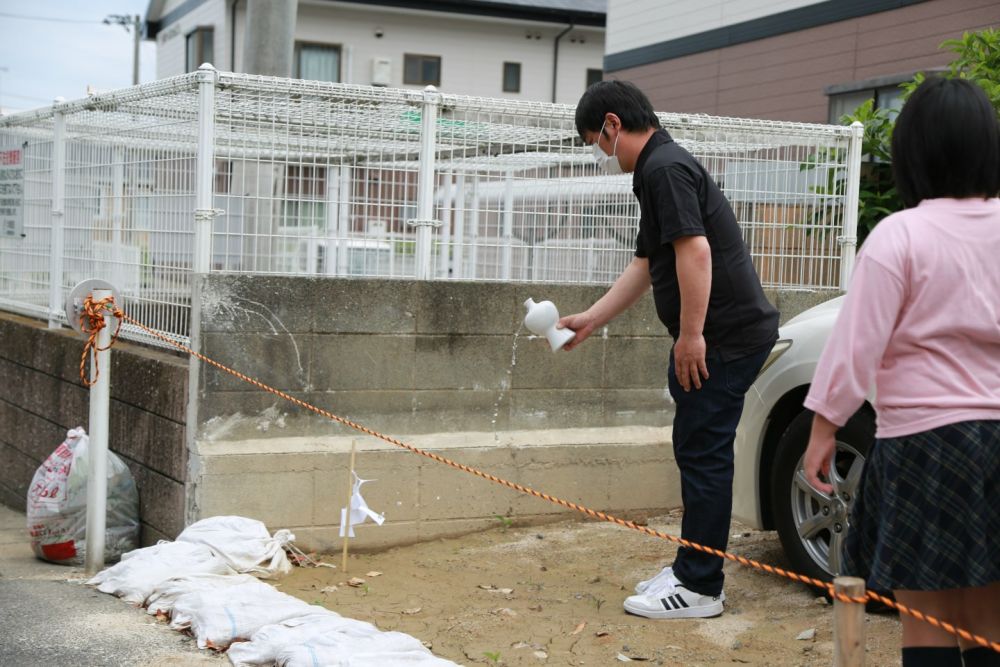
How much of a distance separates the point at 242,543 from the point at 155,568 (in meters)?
0.37

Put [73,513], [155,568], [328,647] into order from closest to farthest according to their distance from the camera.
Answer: [328,647], [155,568], [73,513]

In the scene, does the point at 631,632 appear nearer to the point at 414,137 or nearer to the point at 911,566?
the point at 911,566

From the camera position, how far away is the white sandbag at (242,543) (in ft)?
15.8

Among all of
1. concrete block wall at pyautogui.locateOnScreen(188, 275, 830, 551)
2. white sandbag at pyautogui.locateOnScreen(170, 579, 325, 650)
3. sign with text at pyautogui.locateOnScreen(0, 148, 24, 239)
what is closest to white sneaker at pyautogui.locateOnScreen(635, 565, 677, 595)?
white sandbag at pyautogui.locateOnScreen(170, 579, 325, 650)

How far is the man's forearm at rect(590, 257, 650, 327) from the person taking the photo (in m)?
4.47

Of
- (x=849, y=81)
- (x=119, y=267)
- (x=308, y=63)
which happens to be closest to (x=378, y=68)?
(x=308, y=63)

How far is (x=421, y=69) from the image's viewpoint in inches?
994

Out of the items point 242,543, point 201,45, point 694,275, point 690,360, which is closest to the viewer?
point 694,275

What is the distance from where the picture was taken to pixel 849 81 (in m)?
11.7

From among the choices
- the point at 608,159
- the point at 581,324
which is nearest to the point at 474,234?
the point at 581,324

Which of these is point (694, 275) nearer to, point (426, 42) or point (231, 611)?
point (231, 611)

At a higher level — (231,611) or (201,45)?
(201,45)

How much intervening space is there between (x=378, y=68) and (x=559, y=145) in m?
19.2

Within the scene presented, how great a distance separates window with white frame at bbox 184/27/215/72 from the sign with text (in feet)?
52.7
